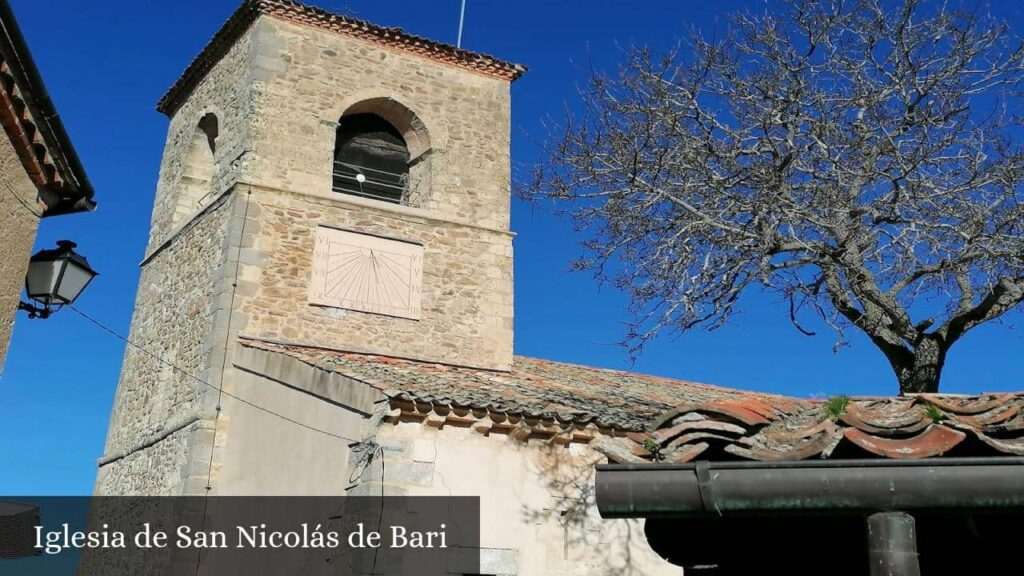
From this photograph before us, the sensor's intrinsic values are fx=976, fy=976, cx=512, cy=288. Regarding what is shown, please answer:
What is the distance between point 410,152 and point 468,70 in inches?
66.5

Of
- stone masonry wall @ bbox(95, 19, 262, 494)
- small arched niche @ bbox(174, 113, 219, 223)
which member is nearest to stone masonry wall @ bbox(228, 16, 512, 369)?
stone masonry wall @ bbox(95, 19, 262, 494)

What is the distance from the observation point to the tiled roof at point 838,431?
3109 mm

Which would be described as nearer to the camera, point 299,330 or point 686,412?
point 686,412

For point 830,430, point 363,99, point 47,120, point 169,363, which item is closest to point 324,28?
point 363,99

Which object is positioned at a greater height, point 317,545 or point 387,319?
point 387,319

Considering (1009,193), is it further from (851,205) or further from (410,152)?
(410,152)

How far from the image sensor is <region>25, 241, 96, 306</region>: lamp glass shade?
654cm

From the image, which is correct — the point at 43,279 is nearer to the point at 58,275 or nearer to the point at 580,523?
the point at 58,275

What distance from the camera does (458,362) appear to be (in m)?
13.5

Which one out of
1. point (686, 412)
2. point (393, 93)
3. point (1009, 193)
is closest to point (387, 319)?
point (393, 93)

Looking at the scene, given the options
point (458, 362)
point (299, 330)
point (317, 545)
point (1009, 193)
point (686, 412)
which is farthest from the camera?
point (458, 362)

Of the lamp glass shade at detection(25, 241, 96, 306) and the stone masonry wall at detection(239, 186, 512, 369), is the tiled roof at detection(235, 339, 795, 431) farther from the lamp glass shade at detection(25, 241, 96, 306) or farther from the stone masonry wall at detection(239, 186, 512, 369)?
the lamp glass shade at detection(25, 241, 96, 306)

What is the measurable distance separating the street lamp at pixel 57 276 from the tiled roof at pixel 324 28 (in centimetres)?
825

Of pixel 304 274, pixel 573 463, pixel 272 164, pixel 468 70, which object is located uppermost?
pixel 468 70
